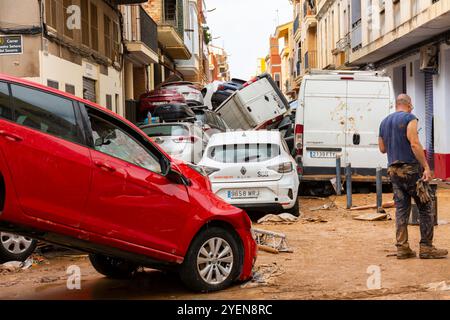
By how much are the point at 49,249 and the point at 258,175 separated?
375 cm

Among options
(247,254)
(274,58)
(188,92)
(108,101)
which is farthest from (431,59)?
(274,58)

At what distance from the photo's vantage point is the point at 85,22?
1839cm

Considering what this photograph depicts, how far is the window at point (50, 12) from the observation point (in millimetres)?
14438

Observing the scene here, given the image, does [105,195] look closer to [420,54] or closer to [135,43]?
[420,54]

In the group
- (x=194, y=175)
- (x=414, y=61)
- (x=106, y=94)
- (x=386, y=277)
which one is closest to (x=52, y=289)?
(x=194, y=175)

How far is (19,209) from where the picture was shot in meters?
4.95

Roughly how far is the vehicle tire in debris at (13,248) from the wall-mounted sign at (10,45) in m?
6.82

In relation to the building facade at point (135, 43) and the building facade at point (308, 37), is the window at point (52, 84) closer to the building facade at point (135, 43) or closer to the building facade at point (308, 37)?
the building facade at point (135, 43)

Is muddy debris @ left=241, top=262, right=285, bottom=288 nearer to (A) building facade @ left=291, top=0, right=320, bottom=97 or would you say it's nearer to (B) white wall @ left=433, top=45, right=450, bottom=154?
(B) white wall @ left=433, top=45, right=450, bottom=154

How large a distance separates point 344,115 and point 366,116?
458 mm

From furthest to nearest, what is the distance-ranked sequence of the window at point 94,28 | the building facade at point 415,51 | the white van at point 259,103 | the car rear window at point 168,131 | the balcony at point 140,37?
the balcony at point 140,37
the white van at point 259,103
the window at point 94,28
the building facade at point 415,51
the car rear window at point 168,131

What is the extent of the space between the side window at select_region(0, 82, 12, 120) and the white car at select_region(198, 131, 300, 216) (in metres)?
6.04

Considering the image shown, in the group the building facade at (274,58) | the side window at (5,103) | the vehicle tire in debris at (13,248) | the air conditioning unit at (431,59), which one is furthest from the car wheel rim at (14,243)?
the building facade at (274,58)

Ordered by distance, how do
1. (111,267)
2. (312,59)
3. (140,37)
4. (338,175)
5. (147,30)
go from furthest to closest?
(312,59) < (147,30) < (140,37) < (338,175) < (111,267)
